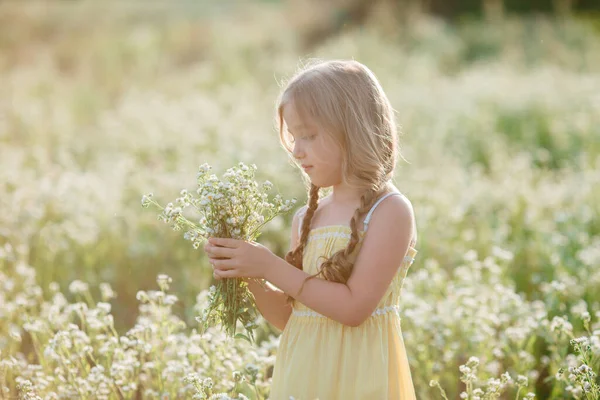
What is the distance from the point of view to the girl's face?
260 cm

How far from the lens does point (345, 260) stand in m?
2.56

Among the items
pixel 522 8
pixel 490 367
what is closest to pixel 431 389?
pixel 490 367

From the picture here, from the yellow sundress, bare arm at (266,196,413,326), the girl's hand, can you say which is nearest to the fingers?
the girl's hand

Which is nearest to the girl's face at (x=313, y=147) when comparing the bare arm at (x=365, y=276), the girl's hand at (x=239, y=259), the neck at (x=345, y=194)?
the neck at (x=345, y=194)

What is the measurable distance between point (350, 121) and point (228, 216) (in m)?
0.52

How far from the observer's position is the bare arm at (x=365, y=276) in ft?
8.24

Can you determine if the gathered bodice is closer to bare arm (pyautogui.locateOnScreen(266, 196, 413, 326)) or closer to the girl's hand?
bare arm (pyautogui.locateOnScreen(266, 196, 413, 326))

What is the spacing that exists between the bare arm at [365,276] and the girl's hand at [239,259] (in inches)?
1.4

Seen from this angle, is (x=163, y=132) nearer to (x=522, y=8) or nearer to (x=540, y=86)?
(x=540, y=86)

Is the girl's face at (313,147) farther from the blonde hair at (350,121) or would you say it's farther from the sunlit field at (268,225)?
the sunlit field at (268,225)

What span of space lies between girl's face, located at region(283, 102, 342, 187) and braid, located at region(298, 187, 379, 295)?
0.56 feet

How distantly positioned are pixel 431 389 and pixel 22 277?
8.22 ft

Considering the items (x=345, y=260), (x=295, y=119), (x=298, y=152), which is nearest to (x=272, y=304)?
(x=345, y=260)

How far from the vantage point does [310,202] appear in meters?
2.83
